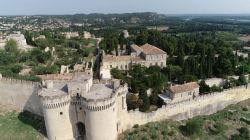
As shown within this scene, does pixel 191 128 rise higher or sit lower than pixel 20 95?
lower

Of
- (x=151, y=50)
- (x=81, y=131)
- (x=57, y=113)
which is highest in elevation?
(x=151, y=50)

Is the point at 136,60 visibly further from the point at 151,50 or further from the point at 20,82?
the point at 20,82

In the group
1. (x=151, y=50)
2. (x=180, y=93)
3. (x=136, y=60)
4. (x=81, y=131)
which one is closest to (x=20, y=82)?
(x=81, y=131)

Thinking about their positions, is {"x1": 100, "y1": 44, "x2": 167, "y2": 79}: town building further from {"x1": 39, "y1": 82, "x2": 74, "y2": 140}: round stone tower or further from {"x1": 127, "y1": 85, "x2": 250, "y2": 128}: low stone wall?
{"x1": 39, "y1": 82, "x2": 74, "y2": 140}: round stone tower

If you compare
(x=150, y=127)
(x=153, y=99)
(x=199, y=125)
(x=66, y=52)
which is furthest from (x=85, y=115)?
(x=66, y=52)

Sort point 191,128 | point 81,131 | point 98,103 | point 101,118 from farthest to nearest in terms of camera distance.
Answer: point 191,128 → point 81,131 → point 101,118 → point 98,103

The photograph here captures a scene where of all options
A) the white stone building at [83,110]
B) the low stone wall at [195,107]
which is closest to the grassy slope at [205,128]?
the low stone wall at [195,107]
